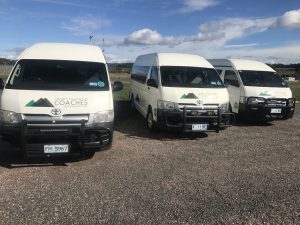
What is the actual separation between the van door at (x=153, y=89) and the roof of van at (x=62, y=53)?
7.29ft

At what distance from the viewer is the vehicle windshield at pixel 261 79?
12993mm

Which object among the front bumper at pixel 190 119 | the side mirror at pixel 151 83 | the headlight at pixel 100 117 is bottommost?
the front bumper at pixel 190 119

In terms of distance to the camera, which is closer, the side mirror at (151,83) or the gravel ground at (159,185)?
the gravel ground at (159,185)

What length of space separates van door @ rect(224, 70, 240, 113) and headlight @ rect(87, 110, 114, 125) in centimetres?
681

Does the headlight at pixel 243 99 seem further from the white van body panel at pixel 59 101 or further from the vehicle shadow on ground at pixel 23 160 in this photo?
the vehicle shadow on ground at pixel 23 160

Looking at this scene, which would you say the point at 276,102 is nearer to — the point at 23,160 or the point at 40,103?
the point at 40,103

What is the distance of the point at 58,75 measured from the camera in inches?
307

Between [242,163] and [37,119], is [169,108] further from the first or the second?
[37,119]

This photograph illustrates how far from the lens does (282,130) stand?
11633 millimetres

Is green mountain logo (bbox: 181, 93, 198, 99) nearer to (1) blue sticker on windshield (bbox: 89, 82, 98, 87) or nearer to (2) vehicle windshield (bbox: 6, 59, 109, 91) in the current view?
(2) vehicle windshield (bbox: 6, 59, 109, 91)

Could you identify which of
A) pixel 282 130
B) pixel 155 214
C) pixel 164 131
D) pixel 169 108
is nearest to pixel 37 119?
pixel 155 214

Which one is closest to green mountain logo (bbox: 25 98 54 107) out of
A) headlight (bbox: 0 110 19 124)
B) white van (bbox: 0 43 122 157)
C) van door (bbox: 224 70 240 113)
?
white van (bbox: 0 43 122 157)

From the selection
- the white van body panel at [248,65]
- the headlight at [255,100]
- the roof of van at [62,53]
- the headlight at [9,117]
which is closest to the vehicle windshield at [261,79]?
the white van body panel at [248,65]

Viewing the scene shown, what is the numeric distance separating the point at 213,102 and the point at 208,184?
3891mm
